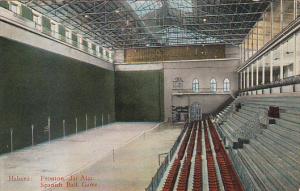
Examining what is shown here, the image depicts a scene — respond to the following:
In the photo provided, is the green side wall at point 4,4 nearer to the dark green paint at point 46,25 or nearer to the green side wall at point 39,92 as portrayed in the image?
the green side wall at point 39,92

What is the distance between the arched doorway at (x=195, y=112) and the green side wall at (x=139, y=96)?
3.86 meters

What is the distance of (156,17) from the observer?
3597cm

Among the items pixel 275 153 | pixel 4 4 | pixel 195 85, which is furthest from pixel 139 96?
pixel 275 153

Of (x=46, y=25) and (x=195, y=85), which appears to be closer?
(x=46, y=25)

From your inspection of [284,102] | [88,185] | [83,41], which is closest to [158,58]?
[83,41]

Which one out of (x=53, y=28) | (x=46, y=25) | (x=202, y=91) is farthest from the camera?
(x=202, y=91)

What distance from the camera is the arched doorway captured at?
4353cm

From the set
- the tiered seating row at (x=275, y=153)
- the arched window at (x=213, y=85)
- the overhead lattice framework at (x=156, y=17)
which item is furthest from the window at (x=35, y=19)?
the arched window at (x=213, y=85)

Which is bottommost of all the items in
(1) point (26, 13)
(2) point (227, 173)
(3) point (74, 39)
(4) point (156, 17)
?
(2) point (227, 173)

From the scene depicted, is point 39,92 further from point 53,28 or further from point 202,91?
point 202,91

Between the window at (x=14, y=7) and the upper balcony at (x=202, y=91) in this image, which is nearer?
the window at (x=14, y=7)

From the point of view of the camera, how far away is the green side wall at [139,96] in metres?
44.9

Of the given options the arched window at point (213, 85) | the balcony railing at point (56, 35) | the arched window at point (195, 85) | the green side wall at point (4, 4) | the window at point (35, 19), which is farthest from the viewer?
the arched window at point (195, 85)

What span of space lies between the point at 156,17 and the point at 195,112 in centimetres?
1372
